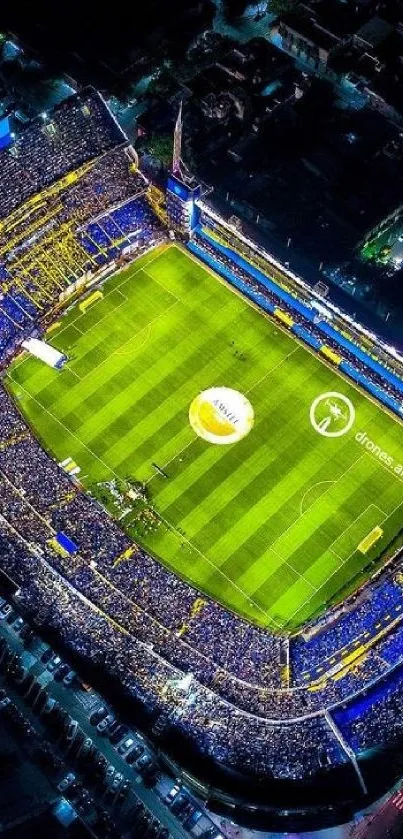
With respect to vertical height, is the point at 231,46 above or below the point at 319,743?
above

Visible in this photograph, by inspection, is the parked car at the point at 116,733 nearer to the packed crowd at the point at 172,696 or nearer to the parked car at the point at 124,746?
the parked car at the point at 124,746

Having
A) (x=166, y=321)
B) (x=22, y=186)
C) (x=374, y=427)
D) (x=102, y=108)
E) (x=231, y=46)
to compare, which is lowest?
(x=374, y=427)

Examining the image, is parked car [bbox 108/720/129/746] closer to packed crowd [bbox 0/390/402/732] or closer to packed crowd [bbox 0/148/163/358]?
packed crowd [bbox 0/390/402/732]

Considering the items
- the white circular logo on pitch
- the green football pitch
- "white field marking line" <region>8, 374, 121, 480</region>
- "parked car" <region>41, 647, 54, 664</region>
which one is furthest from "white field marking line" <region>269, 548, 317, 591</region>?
"parked car" <region>41, 647, 54, 664</region>

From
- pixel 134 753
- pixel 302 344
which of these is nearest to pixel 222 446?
pixel 302 344

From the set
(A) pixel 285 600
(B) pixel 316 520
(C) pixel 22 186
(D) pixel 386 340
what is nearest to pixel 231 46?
(C) pixel 22 186

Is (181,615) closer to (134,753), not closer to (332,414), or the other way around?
(134,753)

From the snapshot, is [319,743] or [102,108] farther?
[102,108]

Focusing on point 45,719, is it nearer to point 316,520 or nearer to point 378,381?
point 316,520
